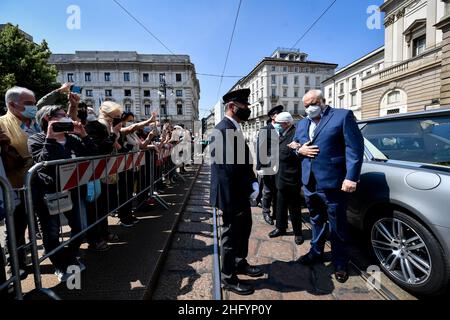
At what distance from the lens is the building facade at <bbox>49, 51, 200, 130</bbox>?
188 ft

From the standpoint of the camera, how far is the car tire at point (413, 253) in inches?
78.6

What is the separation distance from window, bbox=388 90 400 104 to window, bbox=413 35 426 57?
4.21 metres

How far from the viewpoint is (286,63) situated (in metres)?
64.2

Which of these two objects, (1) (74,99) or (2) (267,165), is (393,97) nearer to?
(2) (267,165)

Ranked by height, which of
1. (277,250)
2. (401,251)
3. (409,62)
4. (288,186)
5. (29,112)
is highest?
(409,62)

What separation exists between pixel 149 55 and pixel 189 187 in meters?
62.7

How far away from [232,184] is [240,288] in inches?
39.5

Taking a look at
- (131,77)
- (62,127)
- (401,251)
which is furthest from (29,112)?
(131,77)

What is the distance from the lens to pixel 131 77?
59.2 m

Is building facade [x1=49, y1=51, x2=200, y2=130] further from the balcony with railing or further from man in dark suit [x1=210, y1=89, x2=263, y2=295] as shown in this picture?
man in dark suit [x1=210, y1=89, x2=263, y2=295]

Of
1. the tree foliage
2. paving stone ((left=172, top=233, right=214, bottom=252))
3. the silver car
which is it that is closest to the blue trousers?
the silver car

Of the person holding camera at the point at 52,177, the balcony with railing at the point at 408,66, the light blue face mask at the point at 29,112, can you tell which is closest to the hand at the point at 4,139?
the person holding camera at the point at 52,177
